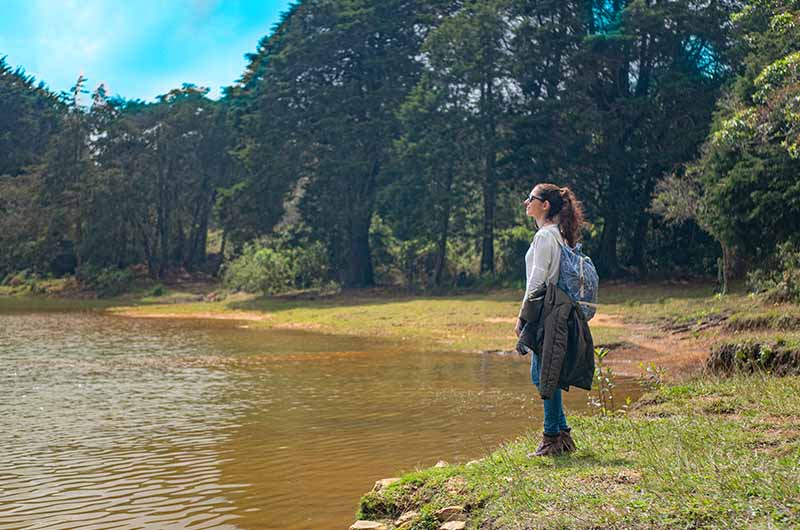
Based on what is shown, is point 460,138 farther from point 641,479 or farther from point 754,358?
point 641,479

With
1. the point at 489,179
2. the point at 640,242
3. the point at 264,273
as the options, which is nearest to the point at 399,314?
the point at 489,179

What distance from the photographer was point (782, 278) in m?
15.9

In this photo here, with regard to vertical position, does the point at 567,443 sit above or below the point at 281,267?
below

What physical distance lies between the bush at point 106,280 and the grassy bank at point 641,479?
1591 inches

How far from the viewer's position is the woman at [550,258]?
568cm

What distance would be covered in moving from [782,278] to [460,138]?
19.0m

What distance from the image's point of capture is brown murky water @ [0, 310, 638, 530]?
638 centimetres

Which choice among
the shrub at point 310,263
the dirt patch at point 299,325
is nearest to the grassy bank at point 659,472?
the dirt patch at point 299,325

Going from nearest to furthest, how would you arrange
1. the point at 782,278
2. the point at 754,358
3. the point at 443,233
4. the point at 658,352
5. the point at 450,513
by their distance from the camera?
the point at 450,513 < the point at 754,358 < the point at 658,352 < the point at 782,278 < the point at 443,233

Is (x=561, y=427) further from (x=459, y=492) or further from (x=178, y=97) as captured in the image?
(x=178, y=97)

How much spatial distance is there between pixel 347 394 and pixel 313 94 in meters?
27.6

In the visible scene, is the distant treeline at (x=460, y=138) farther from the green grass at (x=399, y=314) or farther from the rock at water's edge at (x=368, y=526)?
the rock at water's edge at (x=368, y=526)

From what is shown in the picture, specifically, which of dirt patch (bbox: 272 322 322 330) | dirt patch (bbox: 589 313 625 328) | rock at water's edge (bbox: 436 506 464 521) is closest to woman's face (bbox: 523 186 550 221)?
rock at water's edge (bbox: 436 506 464 521)

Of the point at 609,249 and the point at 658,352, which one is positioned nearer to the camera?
the point at 658,352
